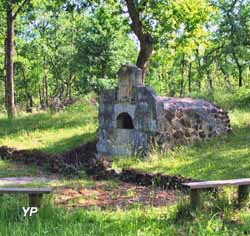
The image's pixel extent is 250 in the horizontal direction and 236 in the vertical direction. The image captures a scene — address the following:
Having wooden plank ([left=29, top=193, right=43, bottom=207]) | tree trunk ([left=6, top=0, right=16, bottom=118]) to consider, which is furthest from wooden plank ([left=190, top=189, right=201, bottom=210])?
tree trunk ([left=6, top=0, right=16, bottom=118])

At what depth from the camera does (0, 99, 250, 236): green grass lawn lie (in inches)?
236

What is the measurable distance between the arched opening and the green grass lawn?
1.74 m

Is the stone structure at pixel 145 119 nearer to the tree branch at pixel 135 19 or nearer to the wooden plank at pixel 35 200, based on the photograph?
the tree branch at pixel 135 19

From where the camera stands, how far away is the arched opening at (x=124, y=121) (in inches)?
549

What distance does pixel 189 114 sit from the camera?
13352 mm

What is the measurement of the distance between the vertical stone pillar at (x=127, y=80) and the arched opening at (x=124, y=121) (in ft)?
1.74

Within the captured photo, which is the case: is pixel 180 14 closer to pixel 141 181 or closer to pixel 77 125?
pixel 77 125

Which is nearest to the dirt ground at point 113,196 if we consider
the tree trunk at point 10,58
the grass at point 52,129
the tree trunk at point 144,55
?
the grass at point 52,129

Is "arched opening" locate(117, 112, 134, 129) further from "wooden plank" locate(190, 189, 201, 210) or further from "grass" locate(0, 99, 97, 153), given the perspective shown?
"wooden plank" locate(190, 189, 201, 210)

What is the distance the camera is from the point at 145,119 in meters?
12.9

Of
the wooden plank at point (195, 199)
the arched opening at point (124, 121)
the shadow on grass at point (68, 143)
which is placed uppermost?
the arched opening at point (124, 121)

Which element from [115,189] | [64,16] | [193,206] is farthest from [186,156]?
[64,16]

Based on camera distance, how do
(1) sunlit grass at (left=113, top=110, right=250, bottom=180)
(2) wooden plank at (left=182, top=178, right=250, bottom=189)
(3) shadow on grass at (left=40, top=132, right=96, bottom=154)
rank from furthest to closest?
1. (3) shadow on grass at (left=40, top=132, right=96, bottom=154)
2. (1) sunlit grass at (left=113, top=110, right=250, bottom=180)
3. (2) wooden plank at (left=182, top=178, right=250, bottom=189)

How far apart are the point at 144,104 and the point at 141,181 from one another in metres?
3.22
